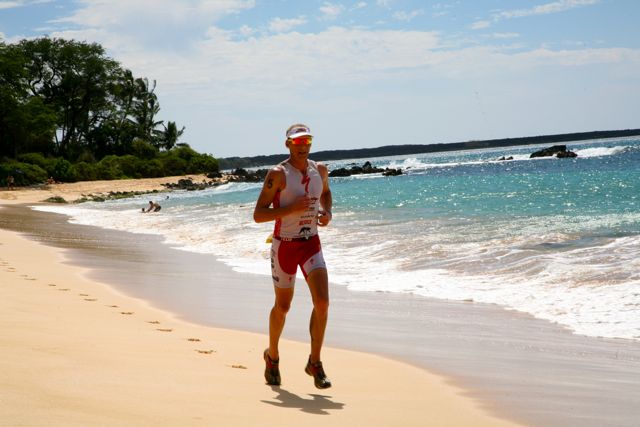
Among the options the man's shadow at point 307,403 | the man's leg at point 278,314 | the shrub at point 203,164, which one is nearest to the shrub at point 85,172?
the shrub at point 203,164

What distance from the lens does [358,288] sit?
11.8 meters

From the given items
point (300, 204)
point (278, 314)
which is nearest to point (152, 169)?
point (278, 314)

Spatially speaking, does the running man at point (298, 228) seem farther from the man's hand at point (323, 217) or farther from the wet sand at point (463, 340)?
the wet sand at point (463, 340)

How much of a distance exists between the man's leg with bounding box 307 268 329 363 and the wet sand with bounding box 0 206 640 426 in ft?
3.80

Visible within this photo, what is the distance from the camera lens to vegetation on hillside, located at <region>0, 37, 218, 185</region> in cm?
6438

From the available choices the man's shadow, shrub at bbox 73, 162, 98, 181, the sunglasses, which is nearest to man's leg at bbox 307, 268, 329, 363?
the man's shadow

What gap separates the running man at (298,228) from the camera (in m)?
5.72

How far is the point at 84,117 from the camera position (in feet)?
254

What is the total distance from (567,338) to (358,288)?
168 inches

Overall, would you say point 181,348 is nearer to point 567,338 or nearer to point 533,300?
point 567,338

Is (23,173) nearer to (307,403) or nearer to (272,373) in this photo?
(272,373)

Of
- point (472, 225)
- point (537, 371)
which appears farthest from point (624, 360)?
point (472, 225)

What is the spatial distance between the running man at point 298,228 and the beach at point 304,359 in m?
0.39

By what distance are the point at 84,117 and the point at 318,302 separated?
248 feet
